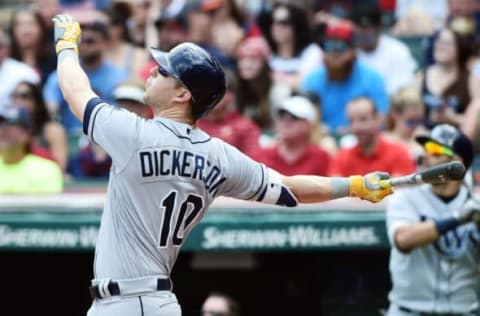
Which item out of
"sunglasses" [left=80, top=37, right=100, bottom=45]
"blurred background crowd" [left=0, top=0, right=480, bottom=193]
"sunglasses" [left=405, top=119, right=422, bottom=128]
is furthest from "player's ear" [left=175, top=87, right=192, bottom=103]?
"sunglasses" [left=80, top=37, right=100, bottom=45]

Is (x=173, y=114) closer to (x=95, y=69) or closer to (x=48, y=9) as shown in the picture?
(x=95, y=69)

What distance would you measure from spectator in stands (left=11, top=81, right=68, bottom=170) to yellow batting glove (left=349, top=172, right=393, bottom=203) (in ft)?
13.2

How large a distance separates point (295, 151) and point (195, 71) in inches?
128

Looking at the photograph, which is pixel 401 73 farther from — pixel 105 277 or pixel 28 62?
pixel 105 277

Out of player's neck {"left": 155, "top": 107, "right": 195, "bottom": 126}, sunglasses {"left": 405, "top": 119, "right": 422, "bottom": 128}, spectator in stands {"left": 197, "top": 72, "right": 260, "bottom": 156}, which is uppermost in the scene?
sunglasses {"left": 405, "top": 119, "right": 422, "bottom": 128}

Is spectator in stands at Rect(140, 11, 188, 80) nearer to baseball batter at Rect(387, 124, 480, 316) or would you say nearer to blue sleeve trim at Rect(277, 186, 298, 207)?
baseball batter at Rect(387, 124, 480, 316)

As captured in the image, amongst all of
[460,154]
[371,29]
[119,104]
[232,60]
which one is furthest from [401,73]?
[460,154]

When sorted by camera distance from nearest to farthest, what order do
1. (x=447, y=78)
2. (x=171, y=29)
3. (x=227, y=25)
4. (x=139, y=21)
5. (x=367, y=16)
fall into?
(x=447, y=78), (x=367, y=16), (x=171, y=29), (x=227, y=25), (x=139, y=21)

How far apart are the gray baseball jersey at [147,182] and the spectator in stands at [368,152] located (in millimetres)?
3131

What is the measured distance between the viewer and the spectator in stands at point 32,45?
10.0m

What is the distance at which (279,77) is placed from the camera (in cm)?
960

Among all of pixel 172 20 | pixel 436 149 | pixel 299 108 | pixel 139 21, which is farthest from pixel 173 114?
pixel 139 21

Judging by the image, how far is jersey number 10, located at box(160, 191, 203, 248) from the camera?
4629mm

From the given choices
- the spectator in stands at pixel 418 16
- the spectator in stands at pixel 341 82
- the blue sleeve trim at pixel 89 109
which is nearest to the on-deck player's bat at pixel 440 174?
the blue sleeve trim at pixel 89 109
